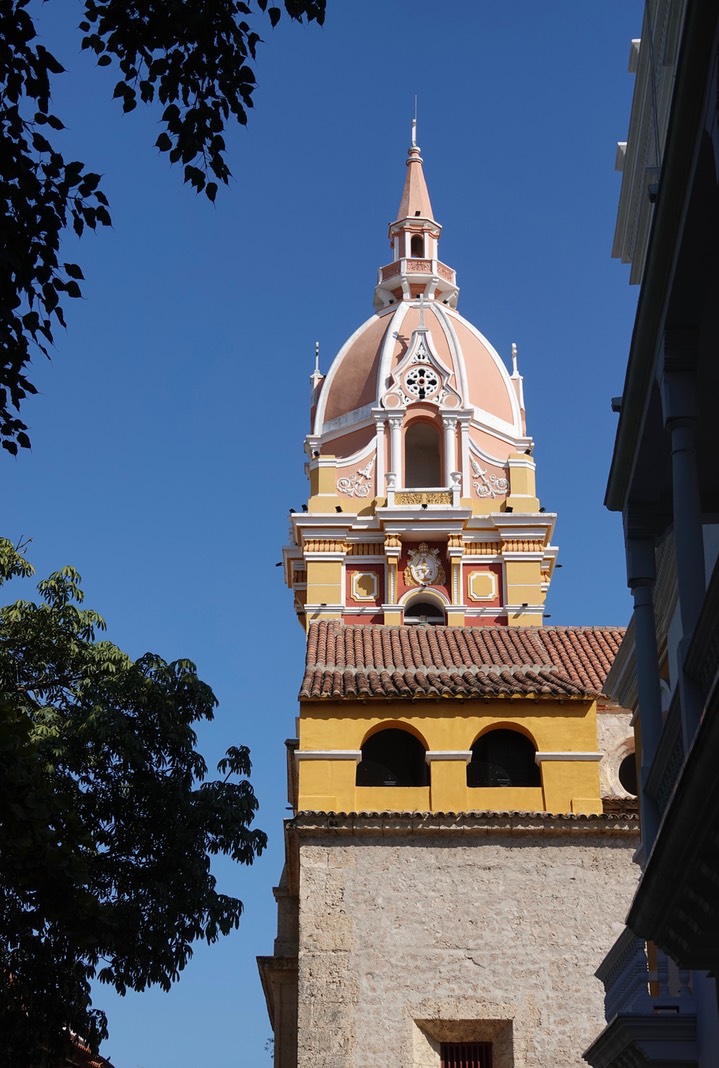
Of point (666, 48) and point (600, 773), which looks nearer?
point (666, 48)

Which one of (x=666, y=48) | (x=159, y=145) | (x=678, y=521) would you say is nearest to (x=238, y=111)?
(x=159, y=145)

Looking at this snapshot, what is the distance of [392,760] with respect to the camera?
67.2ft

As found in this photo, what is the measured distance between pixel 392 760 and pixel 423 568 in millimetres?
16851

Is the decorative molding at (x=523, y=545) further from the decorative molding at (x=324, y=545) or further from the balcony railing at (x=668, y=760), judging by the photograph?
the balcony railing at (x=668, y=760)

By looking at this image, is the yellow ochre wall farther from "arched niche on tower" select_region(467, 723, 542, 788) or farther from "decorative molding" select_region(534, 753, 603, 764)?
"arched niche on tower" select_region(467, 723, 542, 788)

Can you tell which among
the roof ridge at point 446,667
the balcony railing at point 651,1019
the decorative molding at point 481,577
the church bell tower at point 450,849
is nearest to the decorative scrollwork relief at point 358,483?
the decorative molding at point 481,577

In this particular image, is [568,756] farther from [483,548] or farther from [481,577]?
[483,548]

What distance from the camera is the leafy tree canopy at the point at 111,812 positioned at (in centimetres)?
1437

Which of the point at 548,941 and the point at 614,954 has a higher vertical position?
the point at 548,941

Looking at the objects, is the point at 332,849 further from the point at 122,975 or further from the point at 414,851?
the point at 122,975

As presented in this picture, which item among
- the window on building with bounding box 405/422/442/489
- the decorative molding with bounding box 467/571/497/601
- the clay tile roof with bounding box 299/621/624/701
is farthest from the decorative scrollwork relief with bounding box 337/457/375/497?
the clay tile roof with bounding box 299/621/624/701

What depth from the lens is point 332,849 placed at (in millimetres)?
19328

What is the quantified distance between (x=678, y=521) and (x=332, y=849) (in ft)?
35.3

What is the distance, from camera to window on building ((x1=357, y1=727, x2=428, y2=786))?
20328mm
